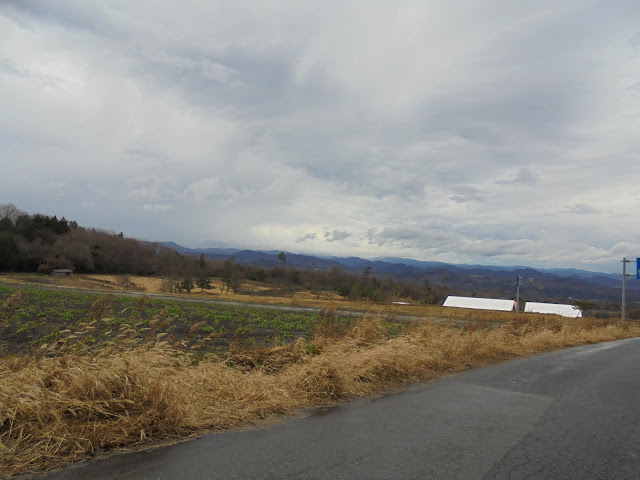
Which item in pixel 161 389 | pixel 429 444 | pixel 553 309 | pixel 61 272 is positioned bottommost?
pixel 553 309

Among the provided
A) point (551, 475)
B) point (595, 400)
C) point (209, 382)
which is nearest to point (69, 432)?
point (209, 382)

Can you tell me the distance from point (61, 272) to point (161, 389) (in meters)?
70.8

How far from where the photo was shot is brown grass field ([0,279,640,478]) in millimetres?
4312

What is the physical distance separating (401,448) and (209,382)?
2.94m

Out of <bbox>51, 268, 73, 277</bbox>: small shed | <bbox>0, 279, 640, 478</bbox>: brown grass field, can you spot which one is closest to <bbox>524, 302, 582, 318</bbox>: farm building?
<bbox>0, 279, 640, 478</bbox>: brown grass field

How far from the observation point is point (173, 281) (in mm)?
55812

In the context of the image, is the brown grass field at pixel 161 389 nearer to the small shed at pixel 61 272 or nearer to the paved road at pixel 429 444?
the paved road at pixel 429 444

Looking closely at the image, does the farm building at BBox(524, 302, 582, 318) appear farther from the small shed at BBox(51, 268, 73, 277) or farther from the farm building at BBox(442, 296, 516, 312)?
the small shed at BBox(51, 268, 73, 277)

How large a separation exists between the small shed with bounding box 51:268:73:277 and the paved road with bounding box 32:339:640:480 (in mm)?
70234

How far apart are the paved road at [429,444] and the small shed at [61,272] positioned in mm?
70234

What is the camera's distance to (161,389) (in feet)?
16.8

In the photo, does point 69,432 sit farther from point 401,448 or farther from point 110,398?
point 401,448

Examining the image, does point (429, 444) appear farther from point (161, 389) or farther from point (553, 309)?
point (553, 309)

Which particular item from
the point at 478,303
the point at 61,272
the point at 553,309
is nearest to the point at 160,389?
the point at 478,303
